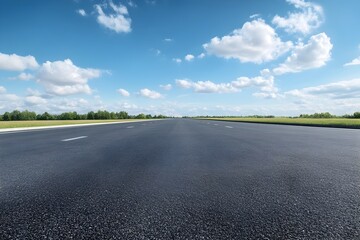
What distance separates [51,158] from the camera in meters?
5.14

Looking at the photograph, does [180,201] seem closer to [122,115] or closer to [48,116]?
[48,116]

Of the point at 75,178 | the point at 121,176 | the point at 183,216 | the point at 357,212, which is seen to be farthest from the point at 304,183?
the point at 75,178

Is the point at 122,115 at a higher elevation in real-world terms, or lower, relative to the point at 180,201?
higher

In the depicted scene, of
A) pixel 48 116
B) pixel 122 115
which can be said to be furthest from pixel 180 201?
pixel 122 115

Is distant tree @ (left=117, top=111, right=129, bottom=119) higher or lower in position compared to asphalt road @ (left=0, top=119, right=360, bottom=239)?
higher

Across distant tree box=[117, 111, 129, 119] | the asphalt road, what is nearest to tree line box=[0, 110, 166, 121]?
distant tree box=[117, 111, 129, 119]

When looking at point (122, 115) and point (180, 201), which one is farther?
point (122, 115)

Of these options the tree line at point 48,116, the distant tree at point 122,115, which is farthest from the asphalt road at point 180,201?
the distant tree at point 122,115

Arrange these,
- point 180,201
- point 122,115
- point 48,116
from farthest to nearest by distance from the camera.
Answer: point 122,115 < point 48,116 < point 180,201

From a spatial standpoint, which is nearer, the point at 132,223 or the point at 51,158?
the point at 132,223

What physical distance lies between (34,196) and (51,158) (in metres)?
2.84

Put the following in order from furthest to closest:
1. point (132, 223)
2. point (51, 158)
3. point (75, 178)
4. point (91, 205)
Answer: point (51, 158) → point (75, 178) → point (91, 205) → point (132, 223)

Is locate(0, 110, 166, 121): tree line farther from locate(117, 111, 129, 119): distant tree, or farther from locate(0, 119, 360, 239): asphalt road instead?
locate(0, 119, 360, 239): asphalt road

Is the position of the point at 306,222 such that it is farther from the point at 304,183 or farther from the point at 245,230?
the point at 304,183
